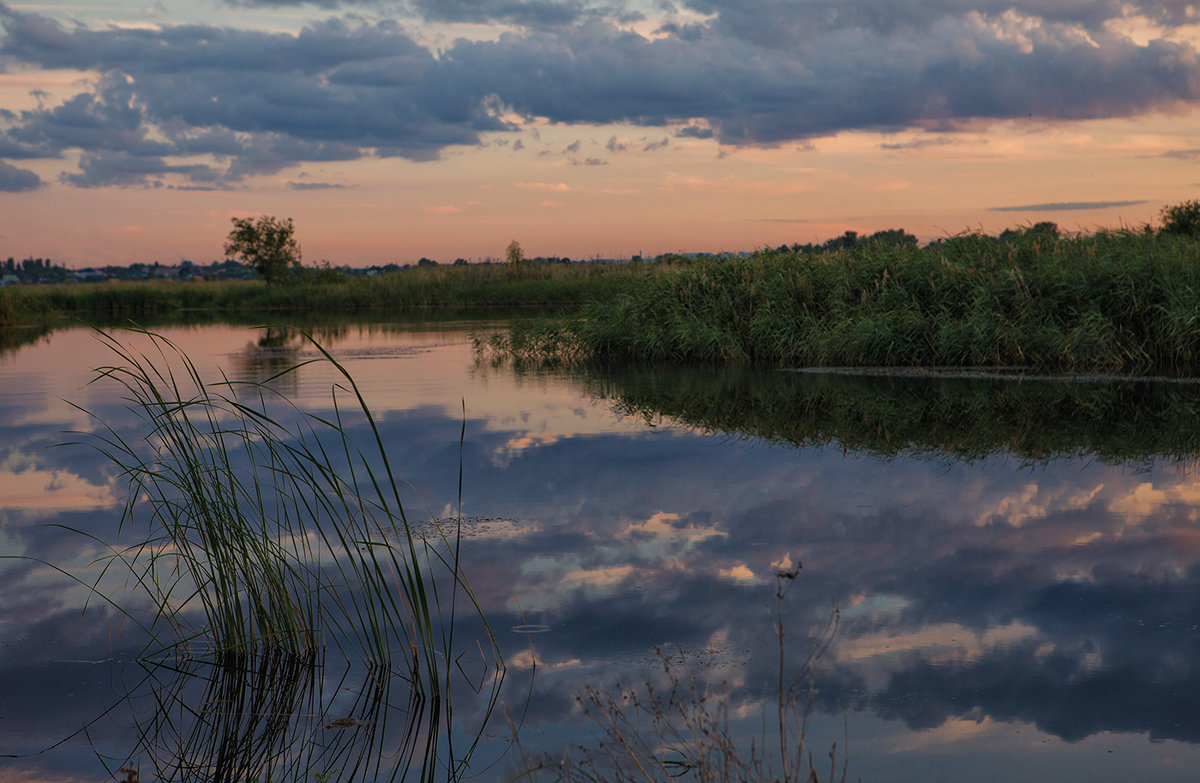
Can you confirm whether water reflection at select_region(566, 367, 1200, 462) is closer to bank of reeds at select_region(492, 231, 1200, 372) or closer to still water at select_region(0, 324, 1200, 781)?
still water at select_region(0, 324, 1200, 781)

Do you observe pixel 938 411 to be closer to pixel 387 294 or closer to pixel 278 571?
pixel 278 571

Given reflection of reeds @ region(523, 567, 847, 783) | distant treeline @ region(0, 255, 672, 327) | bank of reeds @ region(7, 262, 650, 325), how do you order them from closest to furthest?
reflection of reeds @ region(523, 567, 847, 783), distant treeline @ region(0, 255, 672, 327), bank of reeds @ region(7, 262, 650, 325)

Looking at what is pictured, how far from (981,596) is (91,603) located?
5.48 meters

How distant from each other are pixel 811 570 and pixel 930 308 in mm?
12313

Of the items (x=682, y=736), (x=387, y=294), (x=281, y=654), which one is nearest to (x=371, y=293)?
(x=387, y=294)

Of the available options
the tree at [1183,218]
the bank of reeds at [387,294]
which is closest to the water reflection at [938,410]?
the tree at [1183,218]

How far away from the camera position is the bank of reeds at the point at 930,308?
1595 cm

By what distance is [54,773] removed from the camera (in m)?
4.20

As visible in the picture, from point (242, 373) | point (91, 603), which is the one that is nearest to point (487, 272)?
point (242, 373)

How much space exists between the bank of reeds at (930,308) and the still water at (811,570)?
2.47m

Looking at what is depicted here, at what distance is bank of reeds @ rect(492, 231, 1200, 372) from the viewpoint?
15945 mm

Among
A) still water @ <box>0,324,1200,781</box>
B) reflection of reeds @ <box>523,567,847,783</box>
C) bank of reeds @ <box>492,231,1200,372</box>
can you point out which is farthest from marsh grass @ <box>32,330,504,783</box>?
bank of reeds @ <box>492,231,1200,372</box>

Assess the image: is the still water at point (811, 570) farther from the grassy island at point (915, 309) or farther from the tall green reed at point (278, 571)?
the grassy island at point (915, 309)

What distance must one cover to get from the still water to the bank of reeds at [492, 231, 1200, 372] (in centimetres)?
247
